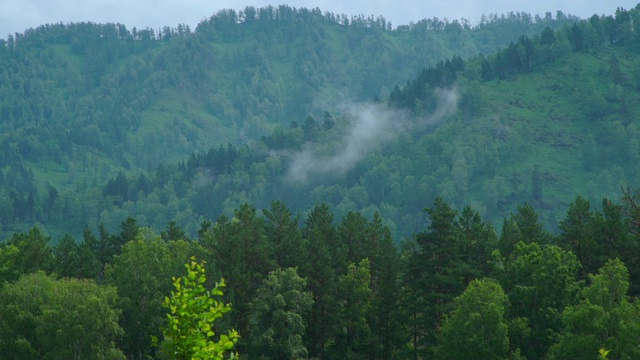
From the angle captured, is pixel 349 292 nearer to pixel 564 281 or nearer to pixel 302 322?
pixel 302 322

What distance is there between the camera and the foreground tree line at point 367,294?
228 ft

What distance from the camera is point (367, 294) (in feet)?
290

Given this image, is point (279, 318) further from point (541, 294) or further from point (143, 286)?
point (541, 294)

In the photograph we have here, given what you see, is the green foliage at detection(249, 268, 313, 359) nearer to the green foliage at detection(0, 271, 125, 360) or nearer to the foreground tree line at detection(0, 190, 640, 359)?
the foreground tree line at detection(0, 190, 640, 359)

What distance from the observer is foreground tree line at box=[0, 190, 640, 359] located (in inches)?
2741

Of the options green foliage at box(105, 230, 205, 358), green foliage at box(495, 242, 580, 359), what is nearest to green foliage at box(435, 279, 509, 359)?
green foliage at box(495, 242, 580, 359)

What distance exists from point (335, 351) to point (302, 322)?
26.1 ft

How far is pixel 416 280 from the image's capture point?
81.2m

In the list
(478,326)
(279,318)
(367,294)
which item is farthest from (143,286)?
(478,326)

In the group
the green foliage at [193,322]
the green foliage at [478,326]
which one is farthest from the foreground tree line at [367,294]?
the green foliage at [193,322]

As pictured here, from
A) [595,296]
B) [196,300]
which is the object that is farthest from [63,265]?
[196,300]

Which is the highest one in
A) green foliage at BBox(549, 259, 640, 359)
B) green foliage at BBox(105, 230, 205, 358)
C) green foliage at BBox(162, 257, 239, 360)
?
green foliage at BBox(162, 257, 239, 360)

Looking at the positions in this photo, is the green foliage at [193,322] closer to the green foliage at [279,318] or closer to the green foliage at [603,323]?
the green foliage at [603,323]

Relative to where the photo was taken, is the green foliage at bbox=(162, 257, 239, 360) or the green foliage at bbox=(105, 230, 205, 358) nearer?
the green foliage at bbox=(162, 257, 239, 360)
